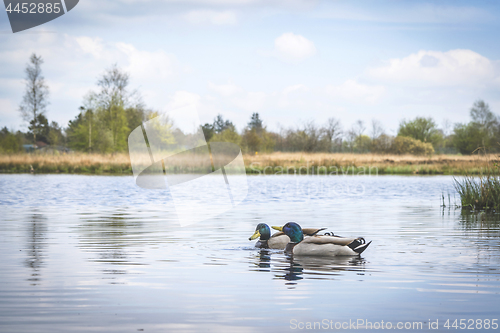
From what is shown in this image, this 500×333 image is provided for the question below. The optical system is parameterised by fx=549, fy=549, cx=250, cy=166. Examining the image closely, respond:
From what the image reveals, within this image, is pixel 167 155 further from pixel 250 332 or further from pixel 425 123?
pixel 425 123

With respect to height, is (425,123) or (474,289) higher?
(425,123)

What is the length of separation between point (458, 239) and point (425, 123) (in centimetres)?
6580

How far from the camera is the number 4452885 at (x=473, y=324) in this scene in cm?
474

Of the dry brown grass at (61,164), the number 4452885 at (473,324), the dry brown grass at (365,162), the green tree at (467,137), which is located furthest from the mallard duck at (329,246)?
the green tree at (467,137)

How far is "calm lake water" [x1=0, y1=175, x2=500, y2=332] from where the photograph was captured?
197 inches

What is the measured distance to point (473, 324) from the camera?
190 inches

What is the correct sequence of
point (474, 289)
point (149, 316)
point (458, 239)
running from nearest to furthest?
1. point (149, 316)
2. point (474, 289)
3. point (458, 239)

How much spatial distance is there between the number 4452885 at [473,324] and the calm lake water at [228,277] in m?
0.02

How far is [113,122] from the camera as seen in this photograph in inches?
2108

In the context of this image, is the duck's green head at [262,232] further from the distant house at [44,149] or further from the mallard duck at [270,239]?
the distant house at [44,149]

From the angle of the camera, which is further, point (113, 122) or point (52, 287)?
point (113, 122)

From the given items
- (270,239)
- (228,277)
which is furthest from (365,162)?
(228,277)

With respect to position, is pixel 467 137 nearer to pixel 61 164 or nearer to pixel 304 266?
pixel 61 164

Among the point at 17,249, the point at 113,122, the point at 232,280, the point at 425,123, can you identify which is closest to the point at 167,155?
the point at 113,122
